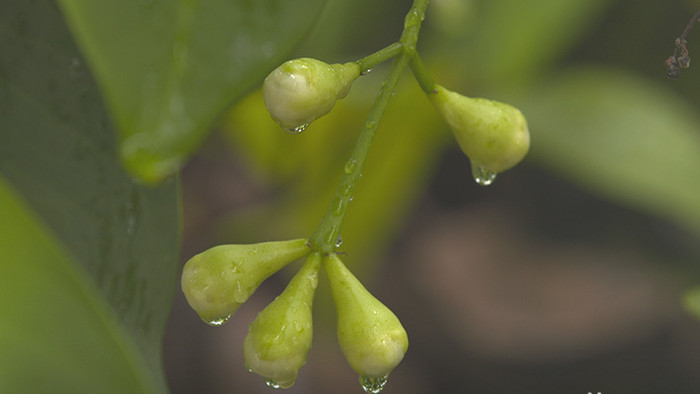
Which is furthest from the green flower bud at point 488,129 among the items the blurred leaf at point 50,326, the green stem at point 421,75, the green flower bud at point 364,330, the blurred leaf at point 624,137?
the blurred leaf at point 624,137

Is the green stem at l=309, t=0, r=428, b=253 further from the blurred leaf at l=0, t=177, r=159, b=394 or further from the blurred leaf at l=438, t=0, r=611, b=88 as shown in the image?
the blurred leaf at l=438, t=0, r=611, b=88

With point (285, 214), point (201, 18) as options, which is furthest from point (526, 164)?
point (201, 18)

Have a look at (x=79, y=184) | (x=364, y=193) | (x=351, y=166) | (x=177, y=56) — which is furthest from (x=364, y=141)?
(x=364, y=193)

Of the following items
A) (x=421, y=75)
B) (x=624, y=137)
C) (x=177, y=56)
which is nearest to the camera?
(x=177, y=56)

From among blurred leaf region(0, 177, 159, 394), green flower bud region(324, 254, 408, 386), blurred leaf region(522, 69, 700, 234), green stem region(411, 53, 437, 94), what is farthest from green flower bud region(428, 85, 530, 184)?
blurred leaf region(522, 69, 700, 234)

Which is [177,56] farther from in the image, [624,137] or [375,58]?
[624,137]
